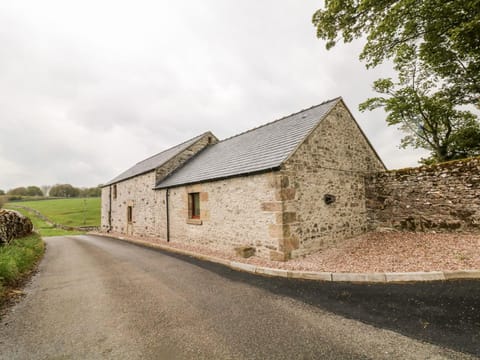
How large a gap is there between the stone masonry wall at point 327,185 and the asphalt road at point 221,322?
2.22 meters

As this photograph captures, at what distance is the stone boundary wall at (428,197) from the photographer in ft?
23.1

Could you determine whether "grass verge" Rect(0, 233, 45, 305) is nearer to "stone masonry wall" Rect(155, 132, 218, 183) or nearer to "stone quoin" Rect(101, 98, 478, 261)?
"stone quoin" Rect(101, 98, 478, 261)

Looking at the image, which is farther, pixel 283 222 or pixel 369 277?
pixel 283 222

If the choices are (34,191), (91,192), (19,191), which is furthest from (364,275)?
(34,191)

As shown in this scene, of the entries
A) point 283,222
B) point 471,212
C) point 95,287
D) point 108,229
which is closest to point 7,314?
point 95,287

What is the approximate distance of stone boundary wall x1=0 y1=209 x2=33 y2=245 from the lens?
8.58m

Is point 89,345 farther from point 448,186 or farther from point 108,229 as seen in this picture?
point 108,229

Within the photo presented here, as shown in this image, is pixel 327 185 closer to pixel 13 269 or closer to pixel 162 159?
pixel 13 269

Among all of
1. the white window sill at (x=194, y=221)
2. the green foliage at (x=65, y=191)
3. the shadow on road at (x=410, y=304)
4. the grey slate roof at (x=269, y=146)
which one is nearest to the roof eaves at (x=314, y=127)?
the grey slate roof at (x=269, y=146)

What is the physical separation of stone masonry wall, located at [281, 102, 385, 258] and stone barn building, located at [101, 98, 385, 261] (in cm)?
3

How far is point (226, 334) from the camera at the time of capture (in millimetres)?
2965

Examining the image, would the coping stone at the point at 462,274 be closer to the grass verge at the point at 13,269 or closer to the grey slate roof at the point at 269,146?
the grey slate roof at the point at 269,146

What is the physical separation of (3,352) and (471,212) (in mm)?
11486

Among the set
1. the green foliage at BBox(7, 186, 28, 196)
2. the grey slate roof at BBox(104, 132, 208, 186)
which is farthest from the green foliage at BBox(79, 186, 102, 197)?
the grey slate roof at BBox(104, 132, 208, 186)
